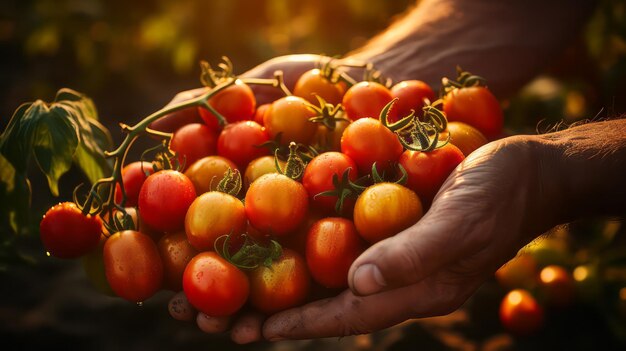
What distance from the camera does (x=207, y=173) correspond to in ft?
6.31

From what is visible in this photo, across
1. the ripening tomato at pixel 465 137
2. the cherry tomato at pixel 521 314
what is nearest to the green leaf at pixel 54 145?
the ripening tomato at pixel 465 137

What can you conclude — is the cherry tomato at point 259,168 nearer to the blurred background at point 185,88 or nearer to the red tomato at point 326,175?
the red tomato at point 326,175

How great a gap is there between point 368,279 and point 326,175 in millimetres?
421

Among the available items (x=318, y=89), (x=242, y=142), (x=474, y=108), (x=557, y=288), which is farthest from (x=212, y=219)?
(x=557, y=288)

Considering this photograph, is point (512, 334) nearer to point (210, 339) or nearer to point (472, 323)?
point (472, 323)

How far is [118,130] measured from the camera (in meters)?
4.67

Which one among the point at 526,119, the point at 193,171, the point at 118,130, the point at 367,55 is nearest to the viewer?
the point at 193,171

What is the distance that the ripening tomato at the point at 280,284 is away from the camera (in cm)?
165

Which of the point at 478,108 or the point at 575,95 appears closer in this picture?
the point at 478,108

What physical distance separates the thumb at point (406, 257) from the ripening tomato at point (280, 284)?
0.29 meters

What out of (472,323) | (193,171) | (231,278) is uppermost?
(193,171)

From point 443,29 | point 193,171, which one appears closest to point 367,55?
point 443,29

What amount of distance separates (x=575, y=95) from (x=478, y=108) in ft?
6.96

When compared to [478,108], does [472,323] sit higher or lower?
lower
